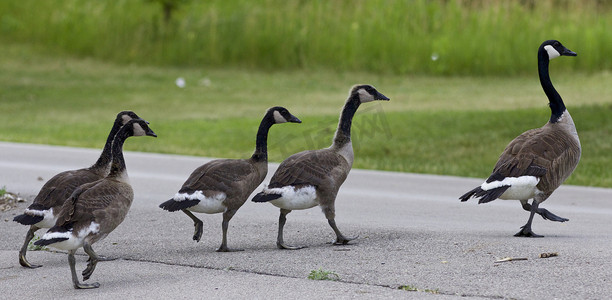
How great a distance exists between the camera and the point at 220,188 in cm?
796

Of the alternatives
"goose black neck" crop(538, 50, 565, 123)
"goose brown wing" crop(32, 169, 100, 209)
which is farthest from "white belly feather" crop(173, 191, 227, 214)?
"goose black neck" crop(538, 50, 565, 123)

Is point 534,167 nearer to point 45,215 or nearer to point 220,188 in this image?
point 220,188

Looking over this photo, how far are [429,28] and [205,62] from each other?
770 cm

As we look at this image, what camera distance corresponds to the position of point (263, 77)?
28562 millimetres

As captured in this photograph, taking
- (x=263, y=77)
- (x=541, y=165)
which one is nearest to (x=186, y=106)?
(x=263, y=77)

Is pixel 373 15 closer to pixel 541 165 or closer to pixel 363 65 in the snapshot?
pixel 363 65

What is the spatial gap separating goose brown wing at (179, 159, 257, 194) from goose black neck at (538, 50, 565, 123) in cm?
341

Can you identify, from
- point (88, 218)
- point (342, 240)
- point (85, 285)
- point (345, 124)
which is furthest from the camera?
point (345, 124)

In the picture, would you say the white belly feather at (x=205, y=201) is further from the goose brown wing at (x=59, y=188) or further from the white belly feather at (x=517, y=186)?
the white belly feather at (x=517, y=186)

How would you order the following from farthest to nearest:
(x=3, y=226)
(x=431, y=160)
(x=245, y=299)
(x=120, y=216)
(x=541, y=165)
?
(x=431, y=160), (x=3, y=226), (x=541, y=165), (x=120, y=216), (x=245, y=299)

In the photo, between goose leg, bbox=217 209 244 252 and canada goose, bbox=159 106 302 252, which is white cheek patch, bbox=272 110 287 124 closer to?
canada goose, bbox=159 106 302 252

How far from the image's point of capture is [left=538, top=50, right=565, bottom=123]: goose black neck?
941cm

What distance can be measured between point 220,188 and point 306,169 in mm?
817

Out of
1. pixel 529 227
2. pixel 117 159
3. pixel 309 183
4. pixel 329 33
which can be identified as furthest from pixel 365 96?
pixel 329 33
